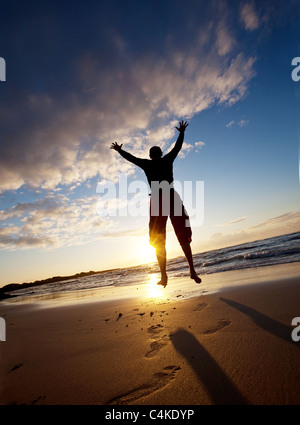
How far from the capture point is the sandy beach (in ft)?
4.68

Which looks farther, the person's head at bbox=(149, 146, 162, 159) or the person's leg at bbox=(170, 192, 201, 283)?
the person's head at bbox=(149, 146, 162, 159)

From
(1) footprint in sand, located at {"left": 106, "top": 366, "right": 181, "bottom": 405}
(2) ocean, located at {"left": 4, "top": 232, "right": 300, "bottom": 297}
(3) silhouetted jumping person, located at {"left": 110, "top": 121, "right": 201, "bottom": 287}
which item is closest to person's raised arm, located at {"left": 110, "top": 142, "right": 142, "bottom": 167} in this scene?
(3) silhouetted jumping person, located at {"left": 110, "top": 121, "right": 201, "bottom": 287}

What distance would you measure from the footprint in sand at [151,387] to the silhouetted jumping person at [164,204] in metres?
2.76

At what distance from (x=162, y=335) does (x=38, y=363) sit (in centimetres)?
134

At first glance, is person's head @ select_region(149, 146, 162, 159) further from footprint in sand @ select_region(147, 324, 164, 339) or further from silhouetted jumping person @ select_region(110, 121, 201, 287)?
footprint in sand @ select_region(147, 324, 164, 339)

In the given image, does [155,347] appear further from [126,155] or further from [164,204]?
[126,155]

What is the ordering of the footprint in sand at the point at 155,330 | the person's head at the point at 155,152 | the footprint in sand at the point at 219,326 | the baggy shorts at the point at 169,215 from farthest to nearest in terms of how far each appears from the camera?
1. the person's head at the point at 155,152
2. the baggy shorts at the point at 169,215
3. the footprint in sand at the point at 155,330
4. the footprint in sand at the point at 219,326

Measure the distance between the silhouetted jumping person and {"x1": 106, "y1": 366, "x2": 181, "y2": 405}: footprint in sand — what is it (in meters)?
2.76

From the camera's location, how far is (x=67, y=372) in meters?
1.99

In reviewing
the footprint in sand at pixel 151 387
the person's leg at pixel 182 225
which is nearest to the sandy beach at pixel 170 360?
the footprint in sand at pixel 151 387

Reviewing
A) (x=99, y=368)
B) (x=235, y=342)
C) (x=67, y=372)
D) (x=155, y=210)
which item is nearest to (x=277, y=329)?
(x=235, y=342)

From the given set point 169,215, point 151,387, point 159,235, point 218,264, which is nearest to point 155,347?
point 151,387

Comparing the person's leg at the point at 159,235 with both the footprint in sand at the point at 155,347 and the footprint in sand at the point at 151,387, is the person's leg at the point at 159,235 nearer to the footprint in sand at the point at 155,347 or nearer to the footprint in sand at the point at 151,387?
the footprint in sand at the point at 155,347

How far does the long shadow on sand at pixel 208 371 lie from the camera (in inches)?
52.0
